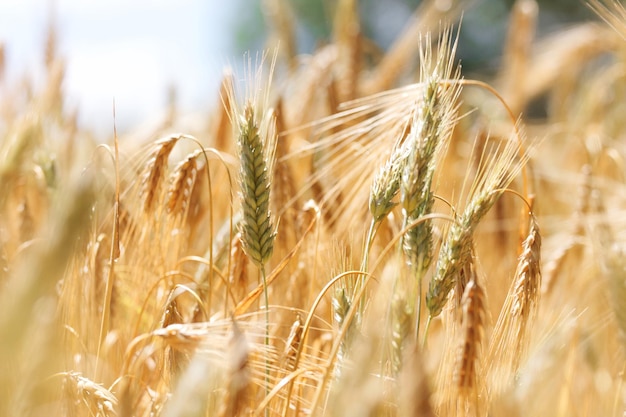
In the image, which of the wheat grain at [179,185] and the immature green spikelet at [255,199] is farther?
the wheat grain at [179,185]

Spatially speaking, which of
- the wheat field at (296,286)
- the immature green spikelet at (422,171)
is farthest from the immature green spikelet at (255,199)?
the immature green spikelet at (422,171)

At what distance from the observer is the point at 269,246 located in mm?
665

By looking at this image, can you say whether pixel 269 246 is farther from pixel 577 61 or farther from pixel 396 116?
pixel 577 61

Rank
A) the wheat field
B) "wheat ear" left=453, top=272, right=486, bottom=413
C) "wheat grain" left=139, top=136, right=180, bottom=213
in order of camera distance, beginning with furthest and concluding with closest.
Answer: "wheat grain" left=139, top=136, right=180, bottom=213 → "wheat ear" left=453, top=272, right=486, bottom=413 → the wheat field

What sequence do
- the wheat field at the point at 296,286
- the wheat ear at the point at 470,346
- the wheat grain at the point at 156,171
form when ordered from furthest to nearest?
the wheat grain at the point at 156,171, the wheat ear at the point at 470,346, the wheat field at the point at 296,286

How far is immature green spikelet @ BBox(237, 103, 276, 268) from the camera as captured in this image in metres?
0.66

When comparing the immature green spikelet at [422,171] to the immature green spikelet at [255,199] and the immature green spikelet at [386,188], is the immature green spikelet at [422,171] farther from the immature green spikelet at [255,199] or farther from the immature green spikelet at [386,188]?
the immature green spikelet at [255,199]

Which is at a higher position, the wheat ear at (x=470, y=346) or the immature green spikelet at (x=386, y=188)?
the immature green spikelet at (x=386, y=188)

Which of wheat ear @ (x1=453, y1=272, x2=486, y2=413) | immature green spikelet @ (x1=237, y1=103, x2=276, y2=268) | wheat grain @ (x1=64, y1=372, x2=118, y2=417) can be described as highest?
immature green spikelet @ (x1=237, y1=103, x2=276, y2=268)

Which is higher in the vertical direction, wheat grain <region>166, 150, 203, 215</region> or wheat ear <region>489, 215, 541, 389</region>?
wheat grain <region>166, 150, 203, 215</region>

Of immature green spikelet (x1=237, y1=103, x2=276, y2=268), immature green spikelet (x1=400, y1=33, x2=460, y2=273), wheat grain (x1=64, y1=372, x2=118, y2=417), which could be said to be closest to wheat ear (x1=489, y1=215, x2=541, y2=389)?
immature green spikelet (x1=400, y1=33, x2=460, y2=273)

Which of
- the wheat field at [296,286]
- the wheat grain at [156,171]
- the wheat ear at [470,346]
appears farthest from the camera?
the wheat grain at [156,171]

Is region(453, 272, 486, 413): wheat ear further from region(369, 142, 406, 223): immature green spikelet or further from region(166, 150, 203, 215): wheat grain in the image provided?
region(166, 150, 203, 215): wheat grain

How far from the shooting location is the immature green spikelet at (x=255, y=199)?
0.66 metres
